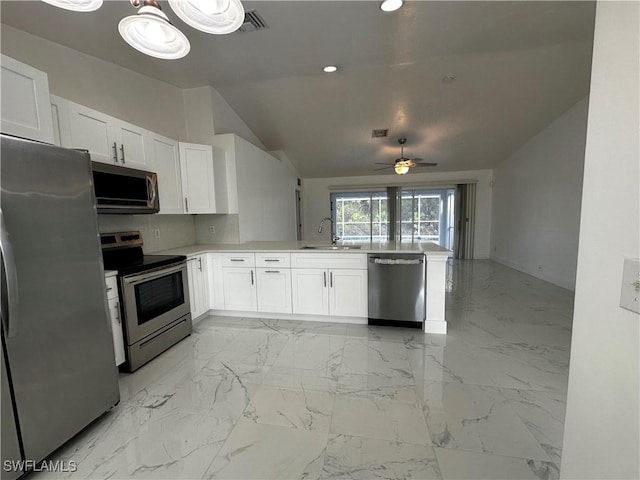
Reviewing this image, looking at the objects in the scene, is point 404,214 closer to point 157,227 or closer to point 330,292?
point 330,292

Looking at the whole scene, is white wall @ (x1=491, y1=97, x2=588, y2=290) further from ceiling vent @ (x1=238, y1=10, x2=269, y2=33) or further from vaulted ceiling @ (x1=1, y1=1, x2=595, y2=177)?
ceiling vent @ (x1=238, y1=10, x2=269, y2=33)

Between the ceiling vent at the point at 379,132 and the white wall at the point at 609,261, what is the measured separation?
460 centimetres

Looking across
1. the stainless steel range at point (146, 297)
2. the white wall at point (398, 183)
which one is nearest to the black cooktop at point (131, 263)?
the stainless steel range at point (146, 297)

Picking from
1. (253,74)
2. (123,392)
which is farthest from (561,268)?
(123,392)

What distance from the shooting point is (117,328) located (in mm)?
2078

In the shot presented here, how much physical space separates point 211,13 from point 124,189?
1.75m

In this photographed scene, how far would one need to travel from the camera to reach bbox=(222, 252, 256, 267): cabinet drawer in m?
3.15

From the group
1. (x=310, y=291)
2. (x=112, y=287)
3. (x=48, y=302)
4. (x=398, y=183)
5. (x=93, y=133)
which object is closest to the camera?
(x=48, y=302)

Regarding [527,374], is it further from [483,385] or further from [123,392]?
[123,392]

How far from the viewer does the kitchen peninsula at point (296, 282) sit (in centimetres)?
280

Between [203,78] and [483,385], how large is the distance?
4.34 m

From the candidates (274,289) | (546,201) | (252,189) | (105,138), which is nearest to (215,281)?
(274,289)

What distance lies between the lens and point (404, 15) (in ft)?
7.95

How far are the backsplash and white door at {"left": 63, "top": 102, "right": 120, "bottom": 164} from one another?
63 cm
